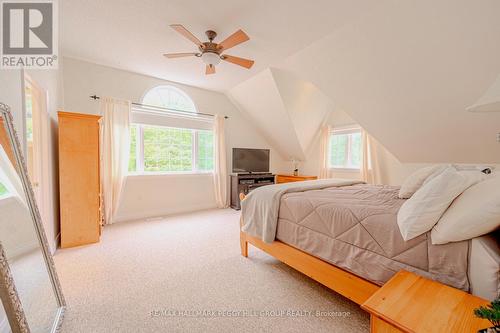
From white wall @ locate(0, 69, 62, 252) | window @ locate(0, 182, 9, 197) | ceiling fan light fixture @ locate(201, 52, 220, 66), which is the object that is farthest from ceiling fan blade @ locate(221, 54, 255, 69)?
window @ locate(0, 182, 9, 197)

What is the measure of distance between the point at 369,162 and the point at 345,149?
697mm

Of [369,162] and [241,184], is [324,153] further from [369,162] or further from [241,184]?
[241,184]

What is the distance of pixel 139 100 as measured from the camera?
150 inches

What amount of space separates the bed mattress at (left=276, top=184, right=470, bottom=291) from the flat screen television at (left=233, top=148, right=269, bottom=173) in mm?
2929

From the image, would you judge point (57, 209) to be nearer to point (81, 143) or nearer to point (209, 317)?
point (81, 143)

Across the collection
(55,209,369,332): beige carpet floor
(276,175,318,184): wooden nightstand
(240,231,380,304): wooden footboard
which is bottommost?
(55,209,369,332): beige carpet floor

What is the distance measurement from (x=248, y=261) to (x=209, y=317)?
2.77 feet

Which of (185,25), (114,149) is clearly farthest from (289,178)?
(185,25)

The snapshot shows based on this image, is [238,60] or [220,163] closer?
[238,60]

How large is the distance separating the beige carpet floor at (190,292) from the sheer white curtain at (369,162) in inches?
122

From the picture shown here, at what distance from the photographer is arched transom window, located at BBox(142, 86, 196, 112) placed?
399cm

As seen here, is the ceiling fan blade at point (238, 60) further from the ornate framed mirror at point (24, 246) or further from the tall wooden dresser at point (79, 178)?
the ornate framed mirror at point (24, 246)

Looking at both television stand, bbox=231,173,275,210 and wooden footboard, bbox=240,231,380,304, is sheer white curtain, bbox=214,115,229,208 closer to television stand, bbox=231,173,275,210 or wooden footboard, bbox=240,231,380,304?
television stand, bbox=231,173,275,210

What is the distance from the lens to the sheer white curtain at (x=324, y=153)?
5.02m
